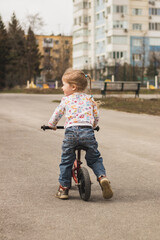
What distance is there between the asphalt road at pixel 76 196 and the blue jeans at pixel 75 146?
0.94ft

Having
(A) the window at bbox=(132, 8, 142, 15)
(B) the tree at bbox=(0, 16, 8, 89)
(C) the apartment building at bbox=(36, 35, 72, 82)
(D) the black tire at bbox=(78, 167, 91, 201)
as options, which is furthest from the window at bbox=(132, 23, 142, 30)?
(D) the black tire at bbox=(78, 167, 91, 201)

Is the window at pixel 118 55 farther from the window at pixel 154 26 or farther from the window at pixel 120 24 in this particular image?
the window at pixel 154 26

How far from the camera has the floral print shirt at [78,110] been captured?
5.05m

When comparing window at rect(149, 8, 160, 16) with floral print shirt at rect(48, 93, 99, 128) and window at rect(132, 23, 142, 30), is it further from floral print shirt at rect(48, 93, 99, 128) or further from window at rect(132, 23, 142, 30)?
Answer: floral print shirt at rect(48, 93, 99, 128)

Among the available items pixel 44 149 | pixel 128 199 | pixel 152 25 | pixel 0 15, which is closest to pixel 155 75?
pixel 0 15

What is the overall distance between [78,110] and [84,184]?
75 cm

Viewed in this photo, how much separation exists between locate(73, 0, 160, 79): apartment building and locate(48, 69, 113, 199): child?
73.7 m

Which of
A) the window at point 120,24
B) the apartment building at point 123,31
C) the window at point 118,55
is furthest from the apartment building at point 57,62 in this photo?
the window at point 120,24

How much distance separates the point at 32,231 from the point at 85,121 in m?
1.41

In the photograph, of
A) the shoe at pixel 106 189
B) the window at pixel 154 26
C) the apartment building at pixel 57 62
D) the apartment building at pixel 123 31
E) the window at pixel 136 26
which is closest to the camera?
the shoe at pixel 106 189

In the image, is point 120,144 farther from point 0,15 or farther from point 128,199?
point 0,15

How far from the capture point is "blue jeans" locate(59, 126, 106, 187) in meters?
5.02

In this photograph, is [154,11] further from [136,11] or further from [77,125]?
[77,125]

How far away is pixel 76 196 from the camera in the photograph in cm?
537
